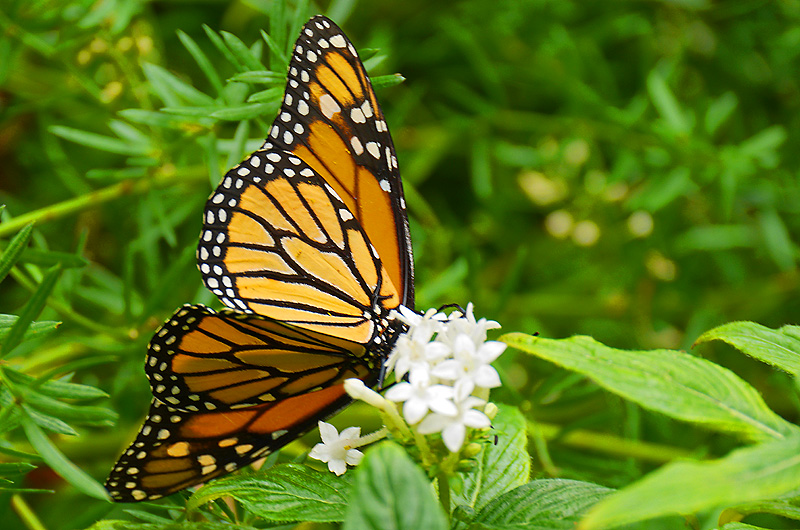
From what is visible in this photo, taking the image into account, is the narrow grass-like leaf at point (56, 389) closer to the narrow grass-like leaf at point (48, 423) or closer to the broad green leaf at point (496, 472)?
the narrow grass-like leaf at point (48, 423)

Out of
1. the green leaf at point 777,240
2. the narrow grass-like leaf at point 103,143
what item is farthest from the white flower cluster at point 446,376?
the green leaf at point 777,240

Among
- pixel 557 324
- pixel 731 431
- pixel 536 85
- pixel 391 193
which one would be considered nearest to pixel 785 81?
pixel 536 85

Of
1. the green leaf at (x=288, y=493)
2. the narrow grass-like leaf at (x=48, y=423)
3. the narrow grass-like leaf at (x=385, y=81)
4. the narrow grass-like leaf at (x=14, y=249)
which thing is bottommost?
the narrow grass-like leaf at (x=48, y=423)

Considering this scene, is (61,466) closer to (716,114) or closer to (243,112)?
(243,112)

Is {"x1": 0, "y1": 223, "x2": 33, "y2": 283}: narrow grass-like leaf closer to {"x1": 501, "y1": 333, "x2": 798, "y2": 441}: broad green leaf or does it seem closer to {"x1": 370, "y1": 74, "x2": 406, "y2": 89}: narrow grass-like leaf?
{"x1": 370, "y1": 74, "x2": 406, "y2": 89}: narrow grass-like leaf

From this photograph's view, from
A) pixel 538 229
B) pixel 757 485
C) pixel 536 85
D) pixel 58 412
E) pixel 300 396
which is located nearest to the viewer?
pixel 757 485

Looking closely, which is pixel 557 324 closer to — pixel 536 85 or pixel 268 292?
pixel 536 85
